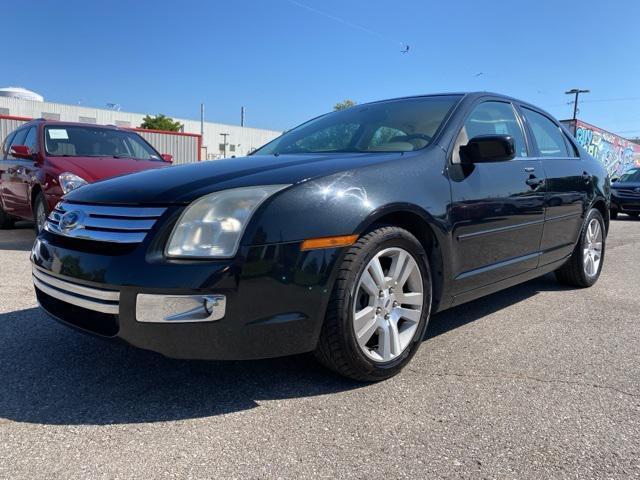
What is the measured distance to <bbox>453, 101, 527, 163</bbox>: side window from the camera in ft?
10.7

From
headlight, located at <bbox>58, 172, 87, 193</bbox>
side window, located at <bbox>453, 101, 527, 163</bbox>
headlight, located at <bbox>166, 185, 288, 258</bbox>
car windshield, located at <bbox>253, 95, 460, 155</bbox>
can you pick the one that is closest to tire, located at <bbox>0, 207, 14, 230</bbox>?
headlight, located at <bbox>58, 172, 87, 193</bbox>

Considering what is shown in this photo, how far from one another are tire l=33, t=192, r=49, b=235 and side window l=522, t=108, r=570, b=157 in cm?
508

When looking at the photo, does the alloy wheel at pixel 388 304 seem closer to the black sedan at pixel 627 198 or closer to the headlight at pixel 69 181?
the headlight at pixel 69 181

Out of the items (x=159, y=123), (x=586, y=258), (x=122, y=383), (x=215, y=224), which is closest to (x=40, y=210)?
(x=122, y=383)

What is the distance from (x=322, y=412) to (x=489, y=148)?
1732 mm

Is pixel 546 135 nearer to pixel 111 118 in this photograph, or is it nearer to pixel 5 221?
pixel 5 221

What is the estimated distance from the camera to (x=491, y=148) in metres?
3.01

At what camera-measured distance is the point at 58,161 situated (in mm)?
6105

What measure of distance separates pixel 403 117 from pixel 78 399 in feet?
8.07

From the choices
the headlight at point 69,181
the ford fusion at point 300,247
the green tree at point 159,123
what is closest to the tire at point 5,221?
the headlight at point 69,181

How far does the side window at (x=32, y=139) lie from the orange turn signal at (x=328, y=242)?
5585 millimetres

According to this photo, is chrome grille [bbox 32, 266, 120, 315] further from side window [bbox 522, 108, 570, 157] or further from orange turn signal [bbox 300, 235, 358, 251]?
side window [bbox 522, 108, 570, 157]

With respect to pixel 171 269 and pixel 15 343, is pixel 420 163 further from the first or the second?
pixel 15 343

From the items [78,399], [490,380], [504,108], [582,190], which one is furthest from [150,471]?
[582,190]
